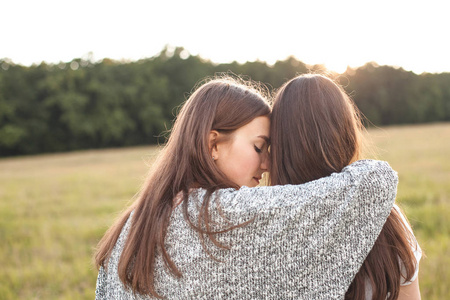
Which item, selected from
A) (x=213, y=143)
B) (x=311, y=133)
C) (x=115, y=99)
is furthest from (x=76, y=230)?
(x=115, y=99)

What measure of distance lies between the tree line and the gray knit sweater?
32.3m

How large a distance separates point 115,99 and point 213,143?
40594mm

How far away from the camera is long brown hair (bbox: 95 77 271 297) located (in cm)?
166

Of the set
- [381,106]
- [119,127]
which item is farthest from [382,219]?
[381,106]

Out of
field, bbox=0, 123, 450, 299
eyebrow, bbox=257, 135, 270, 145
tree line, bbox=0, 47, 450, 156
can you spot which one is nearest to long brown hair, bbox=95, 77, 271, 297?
eyebrow, bbox=257, 135, 270, 145

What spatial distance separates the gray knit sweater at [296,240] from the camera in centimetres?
150

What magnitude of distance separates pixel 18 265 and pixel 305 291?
4.07 meters

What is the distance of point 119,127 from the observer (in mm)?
40188

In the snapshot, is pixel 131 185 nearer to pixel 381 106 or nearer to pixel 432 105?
pixel 381 106

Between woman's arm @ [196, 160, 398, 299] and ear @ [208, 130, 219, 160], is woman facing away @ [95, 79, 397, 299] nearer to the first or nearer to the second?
woman's arm @ [196, 160, 398, 299]

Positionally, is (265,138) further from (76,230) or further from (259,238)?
(76,230)

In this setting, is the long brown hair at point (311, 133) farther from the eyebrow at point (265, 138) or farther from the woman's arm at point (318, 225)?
the woman's arm at point (318, 225)

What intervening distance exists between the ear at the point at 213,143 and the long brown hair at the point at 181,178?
3 centimetres

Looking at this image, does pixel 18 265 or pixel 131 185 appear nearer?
pixel 18 265
